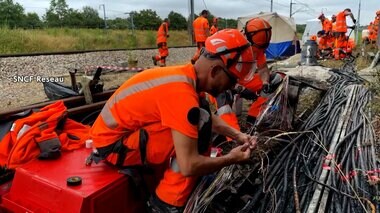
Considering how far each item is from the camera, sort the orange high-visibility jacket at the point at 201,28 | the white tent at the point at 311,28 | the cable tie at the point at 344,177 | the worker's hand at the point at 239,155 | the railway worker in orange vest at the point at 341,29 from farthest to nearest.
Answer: the white tent at the point at 311,28 < the railway worker in orange vest at the point at 341,29 < the orange high-visibility jacket at the point at 201,28 < the cable tie at the point at 344,177 < the worker's hand at the point at 239,155

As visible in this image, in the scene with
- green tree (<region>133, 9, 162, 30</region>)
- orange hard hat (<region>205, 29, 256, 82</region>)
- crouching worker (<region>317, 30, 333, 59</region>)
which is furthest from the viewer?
green tree (<region>133, 9, 162, 30</region>)

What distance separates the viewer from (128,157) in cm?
232

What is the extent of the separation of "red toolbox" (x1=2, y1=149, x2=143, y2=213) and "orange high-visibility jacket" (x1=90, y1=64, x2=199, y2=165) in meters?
0.23

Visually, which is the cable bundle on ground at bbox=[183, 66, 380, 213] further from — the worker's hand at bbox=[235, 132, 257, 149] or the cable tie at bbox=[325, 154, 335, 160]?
the worker's hand at bbox=[235, 132, 257, 149]

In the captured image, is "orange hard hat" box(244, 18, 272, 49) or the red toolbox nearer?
the red toolbox

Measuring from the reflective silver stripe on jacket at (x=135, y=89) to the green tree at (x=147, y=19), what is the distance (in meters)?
38.3

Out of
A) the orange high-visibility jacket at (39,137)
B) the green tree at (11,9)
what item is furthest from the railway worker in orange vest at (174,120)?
the green tree at (11,9)

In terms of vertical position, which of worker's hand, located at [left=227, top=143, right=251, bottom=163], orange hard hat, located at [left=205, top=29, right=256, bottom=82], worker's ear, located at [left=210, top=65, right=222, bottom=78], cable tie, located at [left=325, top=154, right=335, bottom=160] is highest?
orange hard hat, located at [left=205, top=29, right=256, bottom=82]

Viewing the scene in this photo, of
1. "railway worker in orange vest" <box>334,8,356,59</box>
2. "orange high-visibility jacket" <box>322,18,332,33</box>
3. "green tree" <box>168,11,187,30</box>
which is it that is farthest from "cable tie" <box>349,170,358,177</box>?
"green tree" <box>168,11,187,30</box>

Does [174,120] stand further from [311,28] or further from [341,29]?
[311,28]

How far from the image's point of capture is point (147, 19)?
42.9 meters

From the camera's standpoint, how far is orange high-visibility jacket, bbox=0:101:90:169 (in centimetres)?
256

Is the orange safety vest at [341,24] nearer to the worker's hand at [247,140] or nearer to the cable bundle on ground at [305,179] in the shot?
the cable bundle on ground at [305,179]

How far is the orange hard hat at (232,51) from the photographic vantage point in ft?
6.77
